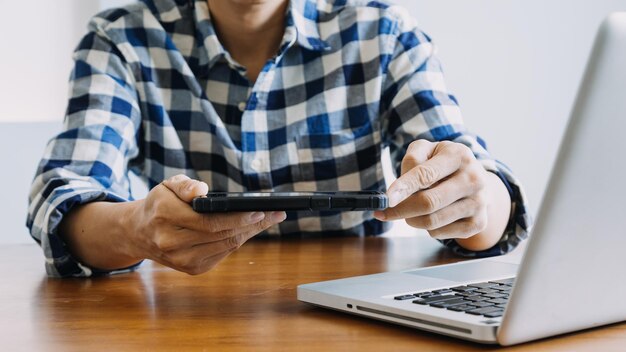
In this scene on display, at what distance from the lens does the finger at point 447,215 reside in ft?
2.81

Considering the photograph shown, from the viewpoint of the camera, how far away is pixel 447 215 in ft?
2.86

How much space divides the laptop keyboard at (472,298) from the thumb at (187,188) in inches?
9.1

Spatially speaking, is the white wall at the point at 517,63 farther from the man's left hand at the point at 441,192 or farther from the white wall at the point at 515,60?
the man's left hand at the point at 441,192

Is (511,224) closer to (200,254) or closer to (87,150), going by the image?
(200,254)

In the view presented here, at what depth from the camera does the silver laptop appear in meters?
0.46

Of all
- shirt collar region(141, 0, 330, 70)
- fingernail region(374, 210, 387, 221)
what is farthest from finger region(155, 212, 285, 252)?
shirt collar region(141, 0, 330, 70)

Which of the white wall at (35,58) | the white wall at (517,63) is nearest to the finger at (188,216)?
the white wall at (35,58)

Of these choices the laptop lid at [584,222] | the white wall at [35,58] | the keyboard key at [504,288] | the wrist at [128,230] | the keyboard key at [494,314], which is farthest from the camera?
the white wall at [35,58]

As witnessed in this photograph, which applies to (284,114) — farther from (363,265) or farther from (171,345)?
(171,345)

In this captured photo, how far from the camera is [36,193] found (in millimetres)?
1050

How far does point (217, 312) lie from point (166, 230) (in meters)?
0.15

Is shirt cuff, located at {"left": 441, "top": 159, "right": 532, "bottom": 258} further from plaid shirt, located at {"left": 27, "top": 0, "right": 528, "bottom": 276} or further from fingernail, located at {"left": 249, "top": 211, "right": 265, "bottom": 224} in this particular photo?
fingernail, located at {"left": 249, "top": 211, "right": 265, "bottom": 224}

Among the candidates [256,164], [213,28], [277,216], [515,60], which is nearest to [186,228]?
[277,216]

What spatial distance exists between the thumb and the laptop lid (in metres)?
0.35
